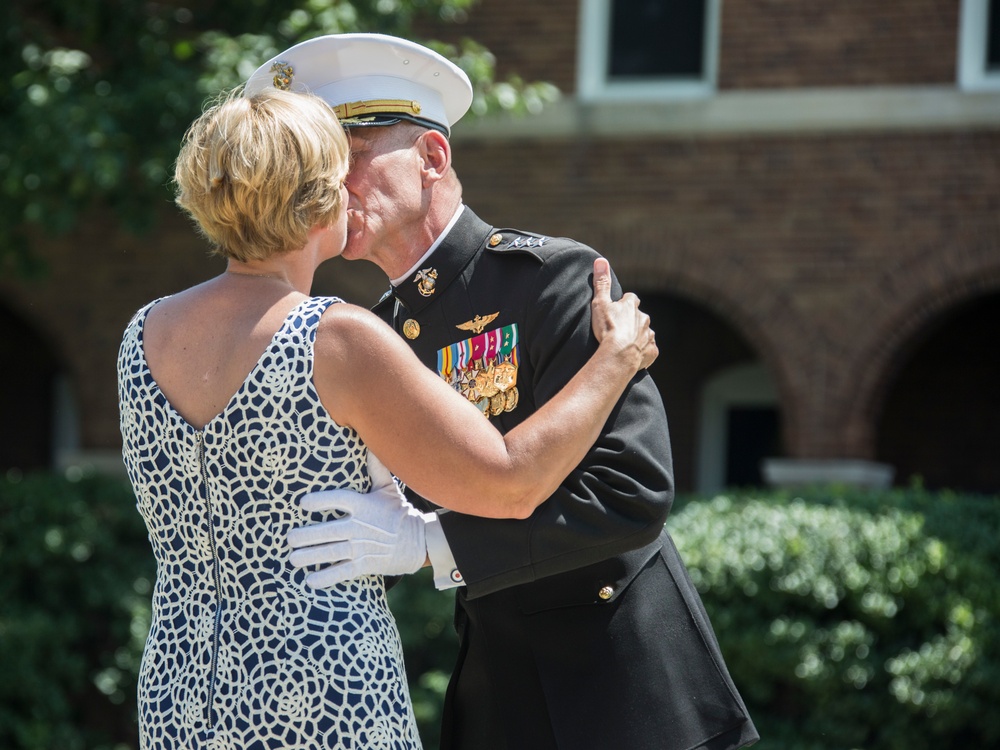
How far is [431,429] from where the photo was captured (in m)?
2.27

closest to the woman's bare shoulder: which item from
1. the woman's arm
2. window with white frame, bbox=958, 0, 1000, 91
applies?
the woman's arm

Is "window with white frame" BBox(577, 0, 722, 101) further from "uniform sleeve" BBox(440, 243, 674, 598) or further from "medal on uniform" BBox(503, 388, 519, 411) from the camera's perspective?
"uniform sleeve" BBox(440, 243, 674, 598)

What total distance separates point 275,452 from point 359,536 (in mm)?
190

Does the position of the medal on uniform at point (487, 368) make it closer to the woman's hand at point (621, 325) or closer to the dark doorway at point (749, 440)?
the woman's hand at point (621, 325)

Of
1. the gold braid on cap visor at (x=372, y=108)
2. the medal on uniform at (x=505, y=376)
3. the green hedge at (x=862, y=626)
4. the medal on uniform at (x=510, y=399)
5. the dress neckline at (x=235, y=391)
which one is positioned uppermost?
the gold braid on cap visor at (x=372, y=108)

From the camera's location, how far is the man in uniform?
249 centimetres

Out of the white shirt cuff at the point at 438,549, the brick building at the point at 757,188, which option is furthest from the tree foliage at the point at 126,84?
the white shirt cuff at the point at 438,549

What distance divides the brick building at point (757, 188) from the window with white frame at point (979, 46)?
14 mm

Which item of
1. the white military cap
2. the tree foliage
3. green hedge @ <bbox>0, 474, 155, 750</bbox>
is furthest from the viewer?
green hedge @ <bbox>0, 474, 155, 750</bbox>

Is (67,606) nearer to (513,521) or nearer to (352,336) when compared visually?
(513,521)

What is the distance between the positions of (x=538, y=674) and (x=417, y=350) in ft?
2.36

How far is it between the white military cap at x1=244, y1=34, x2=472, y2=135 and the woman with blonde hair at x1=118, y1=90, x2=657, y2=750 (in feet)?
1.77

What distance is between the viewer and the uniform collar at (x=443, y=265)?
118 inches

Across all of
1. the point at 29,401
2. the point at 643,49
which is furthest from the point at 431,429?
the point at 29,401
